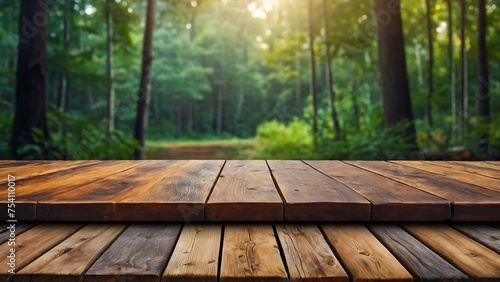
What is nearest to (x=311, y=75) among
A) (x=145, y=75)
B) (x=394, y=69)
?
(x=145, y=75)

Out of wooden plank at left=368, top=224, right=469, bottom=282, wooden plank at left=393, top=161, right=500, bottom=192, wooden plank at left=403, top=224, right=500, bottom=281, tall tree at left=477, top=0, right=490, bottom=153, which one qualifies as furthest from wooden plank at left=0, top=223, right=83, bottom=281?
tall tree at left=477, top=0, right=490, bottom=153

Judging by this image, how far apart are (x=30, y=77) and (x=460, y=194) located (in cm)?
633

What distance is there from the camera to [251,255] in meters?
1.09

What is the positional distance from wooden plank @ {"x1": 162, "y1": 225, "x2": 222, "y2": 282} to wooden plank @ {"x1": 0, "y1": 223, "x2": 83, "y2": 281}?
1.22ft

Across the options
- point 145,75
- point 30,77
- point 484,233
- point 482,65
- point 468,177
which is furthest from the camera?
point 482,65

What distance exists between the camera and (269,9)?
12148mm

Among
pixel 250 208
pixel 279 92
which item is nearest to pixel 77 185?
pixel 250 208

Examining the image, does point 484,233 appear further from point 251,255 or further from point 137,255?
point 137,255

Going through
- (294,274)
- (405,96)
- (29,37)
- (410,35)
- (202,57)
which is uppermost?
(202,57)

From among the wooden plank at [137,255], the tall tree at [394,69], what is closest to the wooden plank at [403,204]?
the wooden plank at [137,255]

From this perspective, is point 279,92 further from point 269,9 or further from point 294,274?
point 294,274

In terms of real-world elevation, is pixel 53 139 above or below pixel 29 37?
below

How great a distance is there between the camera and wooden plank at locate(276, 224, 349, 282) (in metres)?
0.97

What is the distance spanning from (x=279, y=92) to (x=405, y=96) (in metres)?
30.5
